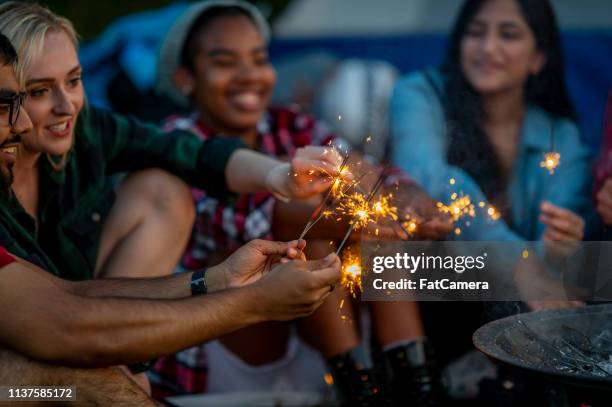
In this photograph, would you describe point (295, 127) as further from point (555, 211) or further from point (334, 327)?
point (555, 211)

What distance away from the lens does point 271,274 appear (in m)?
1.85

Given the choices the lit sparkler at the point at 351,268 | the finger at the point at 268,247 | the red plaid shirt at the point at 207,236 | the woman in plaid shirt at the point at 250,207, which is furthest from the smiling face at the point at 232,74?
the finger at the point at 268,247

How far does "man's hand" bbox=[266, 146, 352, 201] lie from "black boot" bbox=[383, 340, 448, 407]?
0.59 metres

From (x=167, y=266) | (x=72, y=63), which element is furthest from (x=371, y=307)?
(x=72, y=63)

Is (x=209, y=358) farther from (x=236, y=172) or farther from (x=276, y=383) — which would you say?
(x=236, y=172)

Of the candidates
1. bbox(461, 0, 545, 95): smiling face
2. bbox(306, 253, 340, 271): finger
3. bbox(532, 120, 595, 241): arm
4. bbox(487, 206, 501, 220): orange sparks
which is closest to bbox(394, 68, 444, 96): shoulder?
bbox(461, 0, 545, 95): smiling face

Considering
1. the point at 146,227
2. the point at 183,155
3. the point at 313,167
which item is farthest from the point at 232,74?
the point at 313,167

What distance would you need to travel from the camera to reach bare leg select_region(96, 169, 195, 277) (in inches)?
97.7

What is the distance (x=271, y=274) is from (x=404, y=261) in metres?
0.47

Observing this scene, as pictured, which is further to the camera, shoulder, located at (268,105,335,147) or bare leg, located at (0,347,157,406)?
shoulder, located at (268,105,335,147)

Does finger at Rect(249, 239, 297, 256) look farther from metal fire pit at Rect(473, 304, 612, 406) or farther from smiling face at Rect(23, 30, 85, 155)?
smiling face at Rect(23, 30, 85, 155)

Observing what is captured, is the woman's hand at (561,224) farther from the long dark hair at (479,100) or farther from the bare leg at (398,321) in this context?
the bare leg at (398,321)

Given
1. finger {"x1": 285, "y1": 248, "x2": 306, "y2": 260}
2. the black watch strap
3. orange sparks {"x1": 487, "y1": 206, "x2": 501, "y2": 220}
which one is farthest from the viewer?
orange sparks {"x1": 487, "y1": 206, "x2": 501, "y2": 220}

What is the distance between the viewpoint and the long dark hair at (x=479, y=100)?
9.94ft
